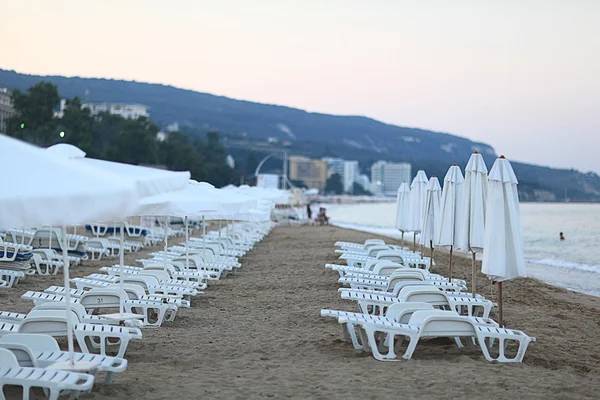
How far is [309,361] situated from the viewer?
682cm

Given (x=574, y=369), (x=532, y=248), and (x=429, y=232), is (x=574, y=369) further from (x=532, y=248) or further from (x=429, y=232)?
(x=532, y=248)

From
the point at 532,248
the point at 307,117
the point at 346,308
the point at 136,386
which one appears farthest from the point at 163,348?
the point at 307,117

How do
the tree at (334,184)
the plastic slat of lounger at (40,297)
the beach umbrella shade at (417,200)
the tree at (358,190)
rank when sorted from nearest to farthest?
1. the plastic slat of lounger at (40,297)
2. the beach umbrella shade at (417,200)
3. the tree at (334,184)
4. the tree at (358,190)

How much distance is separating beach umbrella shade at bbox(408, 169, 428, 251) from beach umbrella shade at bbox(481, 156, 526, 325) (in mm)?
7266

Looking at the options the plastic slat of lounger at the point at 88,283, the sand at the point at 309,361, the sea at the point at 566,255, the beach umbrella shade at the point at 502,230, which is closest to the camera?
the sand at the point at 309,361

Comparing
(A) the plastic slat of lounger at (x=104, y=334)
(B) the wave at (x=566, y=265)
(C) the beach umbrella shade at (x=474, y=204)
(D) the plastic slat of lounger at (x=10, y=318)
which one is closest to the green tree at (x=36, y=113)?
(B) the wave at (x=566, y=265)

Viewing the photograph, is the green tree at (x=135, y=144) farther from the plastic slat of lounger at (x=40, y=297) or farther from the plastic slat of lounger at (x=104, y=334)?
the plastic slat of lounger at (x=104, y=334)

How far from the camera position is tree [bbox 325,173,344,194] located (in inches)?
6988

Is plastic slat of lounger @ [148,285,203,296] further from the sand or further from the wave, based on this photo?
the wave

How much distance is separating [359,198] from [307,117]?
92.4 ft

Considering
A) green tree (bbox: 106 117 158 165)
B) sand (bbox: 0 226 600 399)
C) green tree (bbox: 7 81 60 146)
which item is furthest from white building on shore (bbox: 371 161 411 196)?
sand (bbox: 0 226 600 399)

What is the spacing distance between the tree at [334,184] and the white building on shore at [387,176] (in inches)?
340

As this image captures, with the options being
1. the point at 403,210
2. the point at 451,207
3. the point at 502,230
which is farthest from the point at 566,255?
the point at 502,230

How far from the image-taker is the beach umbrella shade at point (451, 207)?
10.4 m
